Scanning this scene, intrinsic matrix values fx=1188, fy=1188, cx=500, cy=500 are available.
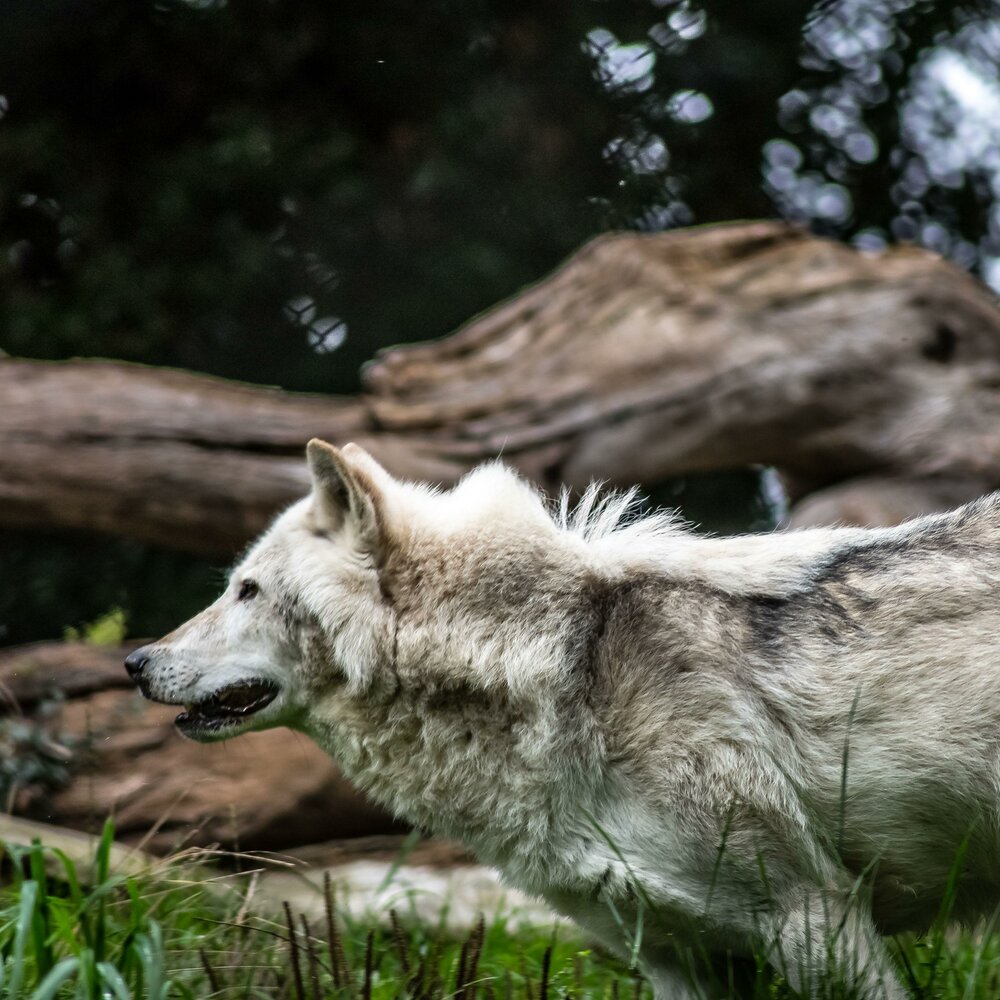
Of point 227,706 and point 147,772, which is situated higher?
point 227,706

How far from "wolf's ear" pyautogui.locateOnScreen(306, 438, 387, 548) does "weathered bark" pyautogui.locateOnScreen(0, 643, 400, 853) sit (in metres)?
2.59

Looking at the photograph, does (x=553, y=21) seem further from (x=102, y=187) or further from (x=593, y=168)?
(x=102, y=187)

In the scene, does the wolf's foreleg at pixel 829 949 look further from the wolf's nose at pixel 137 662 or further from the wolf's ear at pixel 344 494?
the wolf's nose at pixel 137 662

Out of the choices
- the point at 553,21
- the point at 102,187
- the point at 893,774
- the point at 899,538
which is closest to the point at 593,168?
the point at 553,21

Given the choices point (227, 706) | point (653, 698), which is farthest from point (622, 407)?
point (653, 698)

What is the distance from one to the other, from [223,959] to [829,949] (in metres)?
1.75

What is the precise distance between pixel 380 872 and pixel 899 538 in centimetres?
354

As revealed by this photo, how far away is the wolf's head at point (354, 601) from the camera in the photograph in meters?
3.55

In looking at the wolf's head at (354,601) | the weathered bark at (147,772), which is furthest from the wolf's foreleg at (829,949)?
the weathered bark at (147,772)

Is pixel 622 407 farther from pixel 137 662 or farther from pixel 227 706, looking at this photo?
pixel 137 662

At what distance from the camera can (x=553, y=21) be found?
31.3ft

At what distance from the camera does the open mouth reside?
3838 millimetres

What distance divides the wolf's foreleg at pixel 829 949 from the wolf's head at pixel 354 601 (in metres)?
0.97

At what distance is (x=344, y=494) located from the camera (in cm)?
382
